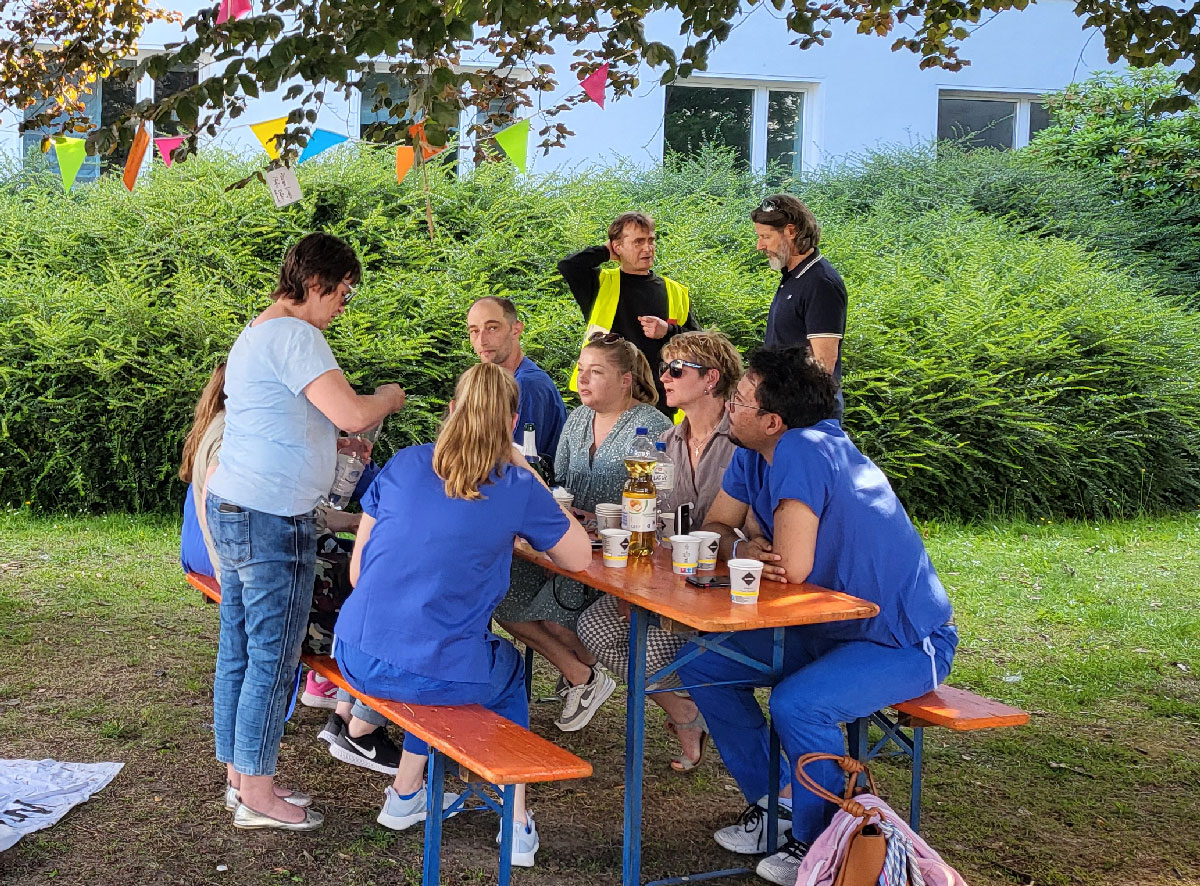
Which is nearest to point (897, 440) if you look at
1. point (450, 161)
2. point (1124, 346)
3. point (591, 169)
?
point (1124, 346)

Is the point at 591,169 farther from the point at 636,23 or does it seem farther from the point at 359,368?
the point at 636,23

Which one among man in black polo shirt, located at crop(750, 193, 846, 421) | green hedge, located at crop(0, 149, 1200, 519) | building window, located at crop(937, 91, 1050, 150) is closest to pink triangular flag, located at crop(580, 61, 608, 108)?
man in black polo shirt, located at crop(750, 193, 846, 421)

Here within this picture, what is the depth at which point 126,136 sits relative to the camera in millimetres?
3936

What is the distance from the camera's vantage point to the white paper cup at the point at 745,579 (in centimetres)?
314

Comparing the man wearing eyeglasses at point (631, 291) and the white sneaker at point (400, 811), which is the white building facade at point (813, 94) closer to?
the man wearing eyeglasses at point (631, 291)

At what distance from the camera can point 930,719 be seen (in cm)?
332

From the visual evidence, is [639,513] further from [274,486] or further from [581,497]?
[274,486]

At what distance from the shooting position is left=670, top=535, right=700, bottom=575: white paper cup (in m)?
3.47

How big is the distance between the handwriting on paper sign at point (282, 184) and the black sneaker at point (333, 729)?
72.0 inches

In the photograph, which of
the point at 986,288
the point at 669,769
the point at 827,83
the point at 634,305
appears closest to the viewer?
the point at 669,769

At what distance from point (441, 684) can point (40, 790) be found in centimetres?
151

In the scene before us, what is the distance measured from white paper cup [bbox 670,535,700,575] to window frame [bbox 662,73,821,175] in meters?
9.82

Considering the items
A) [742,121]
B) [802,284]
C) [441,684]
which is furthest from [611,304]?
[742,121]

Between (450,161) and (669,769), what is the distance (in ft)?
23.0
